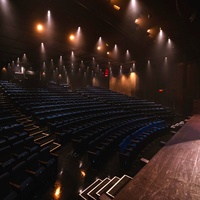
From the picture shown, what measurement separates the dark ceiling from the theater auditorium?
41mm

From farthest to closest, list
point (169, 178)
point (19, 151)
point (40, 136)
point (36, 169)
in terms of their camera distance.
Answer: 1. point (40, 136)
2. point (19, 151)
3. point (36, 169)
4. point (169, 178)

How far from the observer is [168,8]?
621 cm

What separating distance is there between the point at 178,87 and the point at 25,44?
10.3m

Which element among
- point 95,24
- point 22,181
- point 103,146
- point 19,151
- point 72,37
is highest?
point 95,24

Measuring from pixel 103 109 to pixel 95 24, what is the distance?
4044 millimetres

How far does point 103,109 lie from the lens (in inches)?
311

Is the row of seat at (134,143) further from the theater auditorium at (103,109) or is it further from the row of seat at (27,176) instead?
the row of seat at (27,176)

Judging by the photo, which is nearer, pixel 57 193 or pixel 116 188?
pixel 116 188

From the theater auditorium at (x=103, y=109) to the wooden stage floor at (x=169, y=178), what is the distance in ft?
0.04

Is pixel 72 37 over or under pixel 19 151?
over

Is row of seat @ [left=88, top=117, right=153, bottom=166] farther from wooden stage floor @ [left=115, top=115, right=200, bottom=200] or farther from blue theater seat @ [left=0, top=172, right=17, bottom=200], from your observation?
blue theater seat @ [left=0, top=172, right=17, bottom=200]

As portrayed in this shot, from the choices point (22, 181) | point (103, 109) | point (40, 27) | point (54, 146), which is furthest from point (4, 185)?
point (40, 27)

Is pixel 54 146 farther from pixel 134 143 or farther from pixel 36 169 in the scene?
pixel 134 143

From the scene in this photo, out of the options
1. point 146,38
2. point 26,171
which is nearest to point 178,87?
point 146,38
